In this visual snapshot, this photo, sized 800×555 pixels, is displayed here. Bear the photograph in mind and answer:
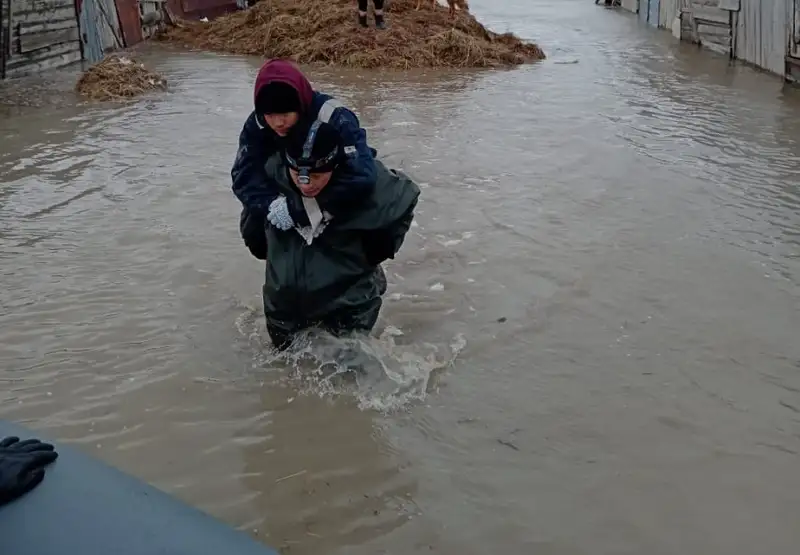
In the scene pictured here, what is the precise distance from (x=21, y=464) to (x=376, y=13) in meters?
13.2

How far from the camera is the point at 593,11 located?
Answer: 25.1m

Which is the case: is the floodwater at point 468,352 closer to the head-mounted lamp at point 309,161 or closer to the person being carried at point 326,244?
the person being carried at point 326,244

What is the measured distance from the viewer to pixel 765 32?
12.7m

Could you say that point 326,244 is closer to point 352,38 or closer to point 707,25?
point 352,38

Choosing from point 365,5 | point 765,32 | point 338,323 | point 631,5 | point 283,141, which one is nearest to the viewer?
point 283,141

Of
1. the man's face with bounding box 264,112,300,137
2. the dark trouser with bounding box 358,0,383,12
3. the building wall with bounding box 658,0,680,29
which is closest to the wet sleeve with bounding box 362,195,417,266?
the man's face with bounding box 264,112,300,137

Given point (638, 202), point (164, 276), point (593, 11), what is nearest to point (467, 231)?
point (638, 202)

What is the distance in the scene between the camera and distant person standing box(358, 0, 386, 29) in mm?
14256

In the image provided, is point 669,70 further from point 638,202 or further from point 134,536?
point 134,536

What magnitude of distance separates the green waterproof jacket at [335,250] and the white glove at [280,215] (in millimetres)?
43

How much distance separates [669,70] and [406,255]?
9290 mm

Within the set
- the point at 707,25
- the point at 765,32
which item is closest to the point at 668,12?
the point at 707,25

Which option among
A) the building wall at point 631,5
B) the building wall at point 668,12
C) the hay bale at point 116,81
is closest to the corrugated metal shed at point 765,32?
the building wall at point 668,12

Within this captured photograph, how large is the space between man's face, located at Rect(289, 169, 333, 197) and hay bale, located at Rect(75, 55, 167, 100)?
25.8 feet
